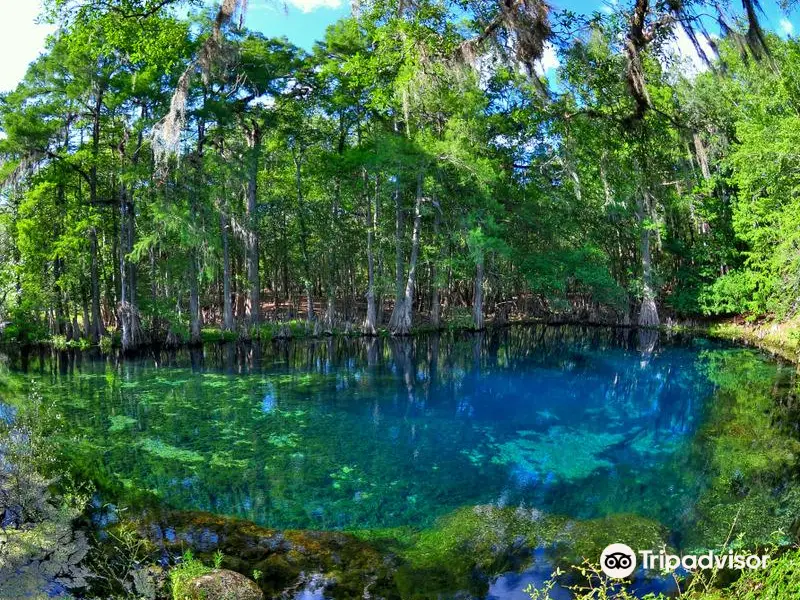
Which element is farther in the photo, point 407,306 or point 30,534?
point 407,306

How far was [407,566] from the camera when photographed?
20.8 feet

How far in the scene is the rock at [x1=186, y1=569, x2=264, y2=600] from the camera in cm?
516

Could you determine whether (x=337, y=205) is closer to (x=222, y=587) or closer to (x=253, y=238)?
(x=253, y=238)

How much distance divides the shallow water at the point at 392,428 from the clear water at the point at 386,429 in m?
0.04

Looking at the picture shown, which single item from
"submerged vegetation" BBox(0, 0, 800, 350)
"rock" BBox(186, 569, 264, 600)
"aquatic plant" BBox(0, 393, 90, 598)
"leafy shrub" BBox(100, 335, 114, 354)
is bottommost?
"rock" BBox(186, 569, 264, 600)

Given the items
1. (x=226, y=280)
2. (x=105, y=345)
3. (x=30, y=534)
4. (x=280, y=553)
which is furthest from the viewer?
(x=226, y=280)

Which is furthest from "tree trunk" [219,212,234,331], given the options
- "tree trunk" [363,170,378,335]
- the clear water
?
"tree trunk" [363,170,378,335]

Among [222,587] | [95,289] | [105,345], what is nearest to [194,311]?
[105,345]

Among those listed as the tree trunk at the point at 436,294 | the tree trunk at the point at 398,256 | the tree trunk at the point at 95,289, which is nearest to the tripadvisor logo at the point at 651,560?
the tree trunk at the point at 398,256

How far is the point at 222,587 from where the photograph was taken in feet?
17.3

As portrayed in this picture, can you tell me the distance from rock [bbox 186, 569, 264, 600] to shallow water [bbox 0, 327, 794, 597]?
6.19 ft

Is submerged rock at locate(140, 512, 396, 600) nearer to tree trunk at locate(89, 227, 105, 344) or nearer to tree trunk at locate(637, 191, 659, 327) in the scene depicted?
tree trunk at locate(89, 227, 105, 344)

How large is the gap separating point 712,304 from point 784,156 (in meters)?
10.7

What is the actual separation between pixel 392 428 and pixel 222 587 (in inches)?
265
